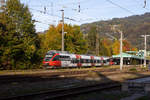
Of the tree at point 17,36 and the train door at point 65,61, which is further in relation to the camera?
the train door at point 65,61

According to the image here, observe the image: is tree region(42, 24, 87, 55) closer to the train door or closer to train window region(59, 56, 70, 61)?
the train door

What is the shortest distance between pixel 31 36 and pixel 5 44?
6.24 metres

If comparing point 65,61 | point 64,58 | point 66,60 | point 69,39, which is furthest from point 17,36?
point 69,39

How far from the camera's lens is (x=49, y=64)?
36844mm

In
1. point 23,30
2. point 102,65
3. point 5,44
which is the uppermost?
point 23,30

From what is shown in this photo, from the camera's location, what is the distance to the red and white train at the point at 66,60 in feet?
121

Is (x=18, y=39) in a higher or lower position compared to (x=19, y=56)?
higher

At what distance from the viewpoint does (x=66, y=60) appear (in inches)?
1559

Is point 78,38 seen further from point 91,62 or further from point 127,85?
point 127,85

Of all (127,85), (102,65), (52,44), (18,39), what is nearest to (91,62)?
(102,65)

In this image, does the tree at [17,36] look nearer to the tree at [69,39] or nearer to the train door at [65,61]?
the train door at [65,61]

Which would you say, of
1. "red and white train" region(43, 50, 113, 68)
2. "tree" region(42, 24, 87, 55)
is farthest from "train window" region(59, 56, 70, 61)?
"tree" region(42, 24, 87, 55)

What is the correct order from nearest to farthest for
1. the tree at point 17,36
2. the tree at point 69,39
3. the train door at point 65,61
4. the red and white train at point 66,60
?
the tree at point 17,36 → the red and white train at point 66,60 → the train door at point 65,61 → the tree at point 69,39

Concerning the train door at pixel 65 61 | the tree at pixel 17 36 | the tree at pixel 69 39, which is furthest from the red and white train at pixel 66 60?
the tree at pixel 69 39
